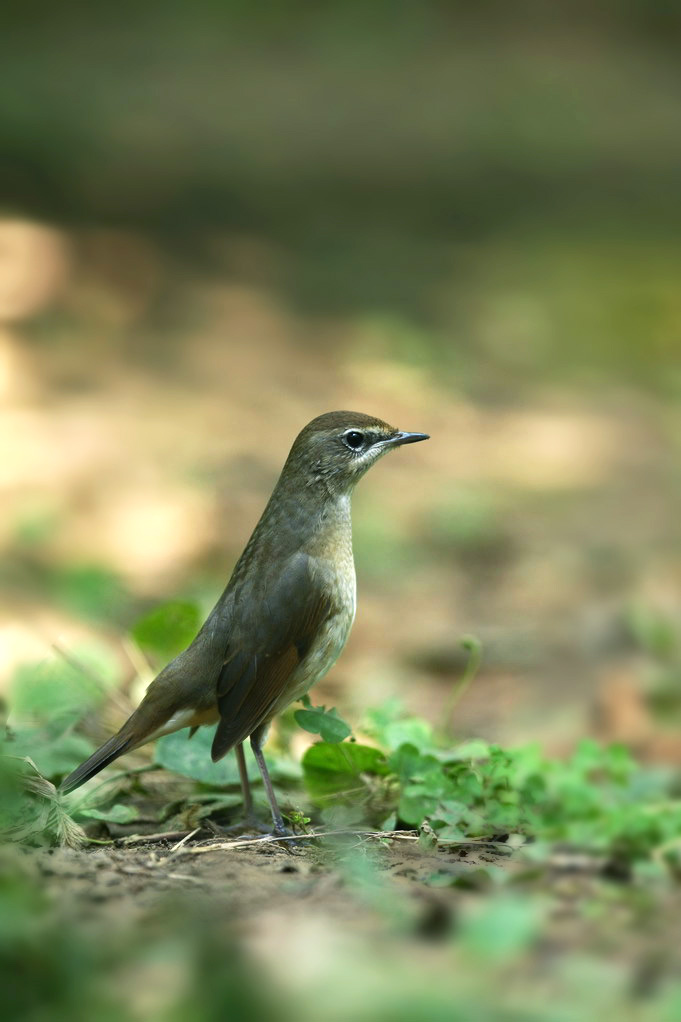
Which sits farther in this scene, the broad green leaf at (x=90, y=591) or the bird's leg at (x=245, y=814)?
the broad green leaf at (x=90, y=591)

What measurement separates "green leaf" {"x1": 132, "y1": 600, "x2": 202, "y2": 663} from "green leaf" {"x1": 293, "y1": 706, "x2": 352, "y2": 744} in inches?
37.5

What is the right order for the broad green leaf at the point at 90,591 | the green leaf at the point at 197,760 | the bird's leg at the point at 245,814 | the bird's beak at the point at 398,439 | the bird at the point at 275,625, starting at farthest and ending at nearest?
the broad green leaf at the point at 90,591, the bird's beak at the point at 398,439, the green leaf at the point at 197,760, the bird's leg at the point at 245,814, the bird at the point at 275,625

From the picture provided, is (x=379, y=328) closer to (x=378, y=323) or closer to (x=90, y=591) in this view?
(x=378, y=323)

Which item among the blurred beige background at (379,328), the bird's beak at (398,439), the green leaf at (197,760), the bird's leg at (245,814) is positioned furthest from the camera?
the blurred beige background at (379,328)

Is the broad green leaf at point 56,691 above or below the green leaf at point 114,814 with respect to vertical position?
above

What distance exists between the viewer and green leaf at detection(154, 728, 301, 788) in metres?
4.45

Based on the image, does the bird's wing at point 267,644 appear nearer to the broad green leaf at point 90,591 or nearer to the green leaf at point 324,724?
the green leaf at point 324,724

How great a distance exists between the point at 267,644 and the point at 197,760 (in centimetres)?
57

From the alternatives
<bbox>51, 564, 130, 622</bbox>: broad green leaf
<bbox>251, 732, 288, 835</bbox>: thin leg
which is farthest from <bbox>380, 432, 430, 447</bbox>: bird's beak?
<bbox>51, 564, 130, 622</bbox>: broad green leaf

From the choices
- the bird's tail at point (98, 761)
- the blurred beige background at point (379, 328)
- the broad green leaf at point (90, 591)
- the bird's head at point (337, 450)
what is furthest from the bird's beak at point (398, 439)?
the broad green leaf at point (90, 591)

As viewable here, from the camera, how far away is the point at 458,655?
8352mm

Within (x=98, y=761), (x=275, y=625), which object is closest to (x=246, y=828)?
(x=98, y=761)

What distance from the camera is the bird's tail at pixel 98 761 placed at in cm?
404

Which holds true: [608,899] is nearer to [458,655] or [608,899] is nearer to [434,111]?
[458,655]
